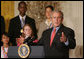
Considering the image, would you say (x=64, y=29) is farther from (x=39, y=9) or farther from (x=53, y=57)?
(x=39, y=9)

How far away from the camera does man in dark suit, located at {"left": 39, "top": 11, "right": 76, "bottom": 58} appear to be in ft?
6.89

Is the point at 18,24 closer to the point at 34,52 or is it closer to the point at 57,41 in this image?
the point at 57,41

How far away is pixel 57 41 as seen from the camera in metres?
2.15

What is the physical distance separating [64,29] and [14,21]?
2049 mm

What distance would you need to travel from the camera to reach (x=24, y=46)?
2035mm

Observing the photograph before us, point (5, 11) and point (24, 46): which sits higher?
point (5, 11)

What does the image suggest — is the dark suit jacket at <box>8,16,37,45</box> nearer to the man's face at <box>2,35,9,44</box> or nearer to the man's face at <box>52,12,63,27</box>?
the man's face at <box>2,35,9,44</box>

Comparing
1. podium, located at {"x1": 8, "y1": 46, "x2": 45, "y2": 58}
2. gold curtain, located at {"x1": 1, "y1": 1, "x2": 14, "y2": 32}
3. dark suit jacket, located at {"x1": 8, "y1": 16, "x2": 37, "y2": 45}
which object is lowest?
podium, located at {"x1": 8, "y1": 46, "x2": 45, "y2": 58}

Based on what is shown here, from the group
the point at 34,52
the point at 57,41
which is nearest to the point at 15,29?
the point at 57,41

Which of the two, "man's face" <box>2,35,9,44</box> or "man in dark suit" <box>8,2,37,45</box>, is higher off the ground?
"man in dark suit" <box>8,2,37,45</box>

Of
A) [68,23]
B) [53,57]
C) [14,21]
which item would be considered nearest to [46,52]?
[53,57]

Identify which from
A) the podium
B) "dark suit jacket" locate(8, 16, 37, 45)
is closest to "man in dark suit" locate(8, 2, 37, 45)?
"dark suit jacket" locate(8, 16, 37, 45)

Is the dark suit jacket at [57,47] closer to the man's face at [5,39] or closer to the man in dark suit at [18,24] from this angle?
the man in dark suit at [18,24]

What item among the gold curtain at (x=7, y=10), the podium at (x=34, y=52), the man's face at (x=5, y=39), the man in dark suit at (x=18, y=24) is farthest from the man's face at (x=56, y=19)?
the gold curtain at (x=7, y=10)
